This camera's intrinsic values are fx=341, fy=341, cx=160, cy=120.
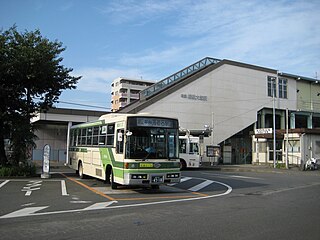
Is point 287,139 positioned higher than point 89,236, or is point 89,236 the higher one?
point 287,139

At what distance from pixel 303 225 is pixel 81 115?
28317 millimetres

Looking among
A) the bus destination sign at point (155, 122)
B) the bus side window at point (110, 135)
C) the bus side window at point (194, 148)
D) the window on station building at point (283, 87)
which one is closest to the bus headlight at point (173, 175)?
the bus destination sign at point (155, 122)

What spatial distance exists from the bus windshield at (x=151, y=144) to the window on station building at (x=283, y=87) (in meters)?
37.4

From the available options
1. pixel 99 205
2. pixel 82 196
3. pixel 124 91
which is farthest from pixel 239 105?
pixel 124 91

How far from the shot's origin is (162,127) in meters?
13.2

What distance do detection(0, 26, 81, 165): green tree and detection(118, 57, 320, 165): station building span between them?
46.8ft

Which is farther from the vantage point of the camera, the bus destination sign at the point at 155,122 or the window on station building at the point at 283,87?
the window on station building at the point at 283,87

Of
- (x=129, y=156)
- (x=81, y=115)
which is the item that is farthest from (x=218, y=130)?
(x=129, y=156)

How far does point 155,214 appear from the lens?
29.2ft

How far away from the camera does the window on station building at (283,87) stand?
4694cm

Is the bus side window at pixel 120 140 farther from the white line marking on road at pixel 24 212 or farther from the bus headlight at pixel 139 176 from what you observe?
the white line marking on road at pixel 24 212

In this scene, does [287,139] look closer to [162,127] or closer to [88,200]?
[162,127]

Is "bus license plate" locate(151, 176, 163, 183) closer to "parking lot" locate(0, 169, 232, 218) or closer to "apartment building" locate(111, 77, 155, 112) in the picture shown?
"parking lot" locate(0, 169, 232, 218)

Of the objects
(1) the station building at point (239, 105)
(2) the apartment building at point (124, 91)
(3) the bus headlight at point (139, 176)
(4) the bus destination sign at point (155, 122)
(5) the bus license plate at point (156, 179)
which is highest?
(2) the apartment building at point (124, 91)
